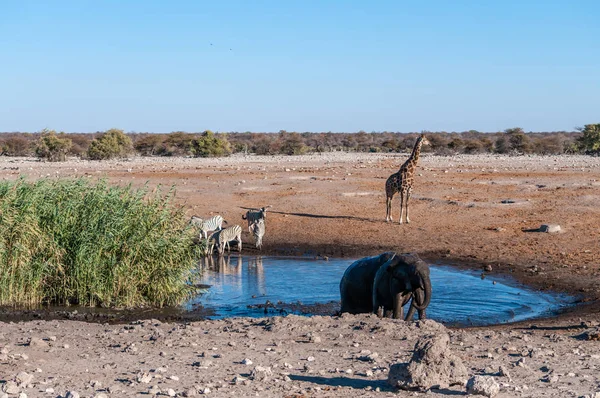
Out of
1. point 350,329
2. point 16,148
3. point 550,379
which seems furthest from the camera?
point 16,148

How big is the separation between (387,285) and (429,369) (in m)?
4.06

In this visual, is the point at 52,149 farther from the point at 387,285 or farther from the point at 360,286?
the point at 387,285

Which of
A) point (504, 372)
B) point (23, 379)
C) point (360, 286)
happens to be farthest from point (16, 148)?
point (504, 372)

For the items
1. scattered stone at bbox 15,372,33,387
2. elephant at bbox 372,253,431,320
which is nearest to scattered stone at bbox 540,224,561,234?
elephant at bbox 372,253,431,320

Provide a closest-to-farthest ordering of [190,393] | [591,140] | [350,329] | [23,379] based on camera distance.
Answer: [190,393] → [23,379] → [350,329] → [591,140]

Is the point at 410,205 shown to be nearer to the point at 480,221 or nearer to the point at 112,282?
the point at 480,221

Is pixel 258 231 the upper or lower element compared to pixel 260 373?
upper

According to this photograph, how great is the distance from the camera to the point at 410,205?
26.1 m

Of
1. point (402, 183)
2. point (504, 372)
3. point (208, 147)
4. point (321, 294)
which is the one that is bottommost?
point (321, 294)

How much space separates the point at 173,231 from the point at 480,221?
11.3m

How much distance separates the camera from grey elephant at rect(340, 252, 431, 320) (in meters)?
11.3

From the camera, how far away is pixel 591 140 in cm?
5397

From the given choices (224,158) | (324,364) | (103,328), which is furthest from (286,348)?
(224,158)

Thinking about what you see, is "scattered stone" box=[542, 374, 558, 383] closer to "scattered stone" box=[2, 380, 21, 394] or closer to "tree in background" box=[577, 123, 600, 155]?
"scattered stone" box=[2, 380, 21, 394]
